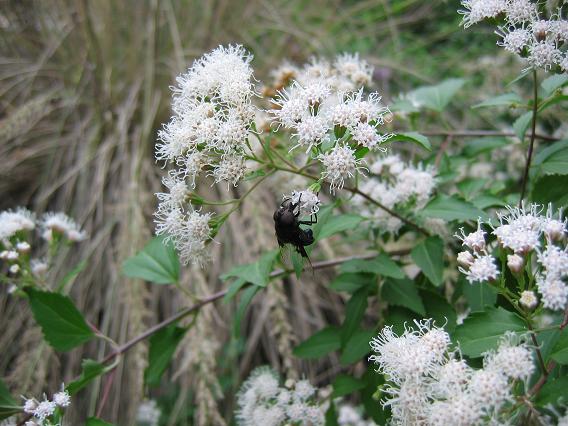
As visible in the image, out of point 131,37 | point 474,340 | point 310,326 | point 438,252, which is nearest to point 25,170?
point 131,37

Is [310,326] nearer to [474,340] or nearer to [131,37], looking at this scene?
[474,340]

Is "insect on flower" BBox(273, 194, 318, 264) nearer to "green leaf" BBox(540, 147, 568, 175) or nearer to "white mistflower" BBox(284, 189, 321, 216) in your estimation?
"white mistflower" BBox(284, 189, 321, 216)

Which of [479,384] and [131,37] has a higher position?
[131,37]

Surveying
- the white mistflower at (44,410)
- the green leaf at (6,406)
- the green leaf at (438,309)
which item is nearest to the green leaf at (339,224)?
the green leaf at (438,309)

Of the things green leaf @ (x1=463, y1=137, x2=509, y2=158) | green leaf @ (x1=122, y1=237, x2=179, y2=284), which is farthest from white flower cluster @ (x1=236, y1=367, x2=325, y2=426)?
green leaf @ (x1=463, y1=137, x2=509, y2=158)

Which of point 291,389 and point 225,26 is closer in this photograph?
point 291,389

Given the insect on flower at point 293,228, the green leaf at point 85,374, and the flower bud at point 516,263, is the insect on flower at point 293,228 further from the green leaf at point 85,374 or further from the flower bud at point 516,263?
the green leaf at point 85,374

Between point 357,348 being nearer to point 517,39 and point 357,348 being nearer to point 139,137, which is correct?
point 517,39

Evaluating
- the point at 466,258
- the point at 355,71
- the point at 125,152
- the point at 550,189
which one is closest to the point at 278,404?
the point at 466,258
